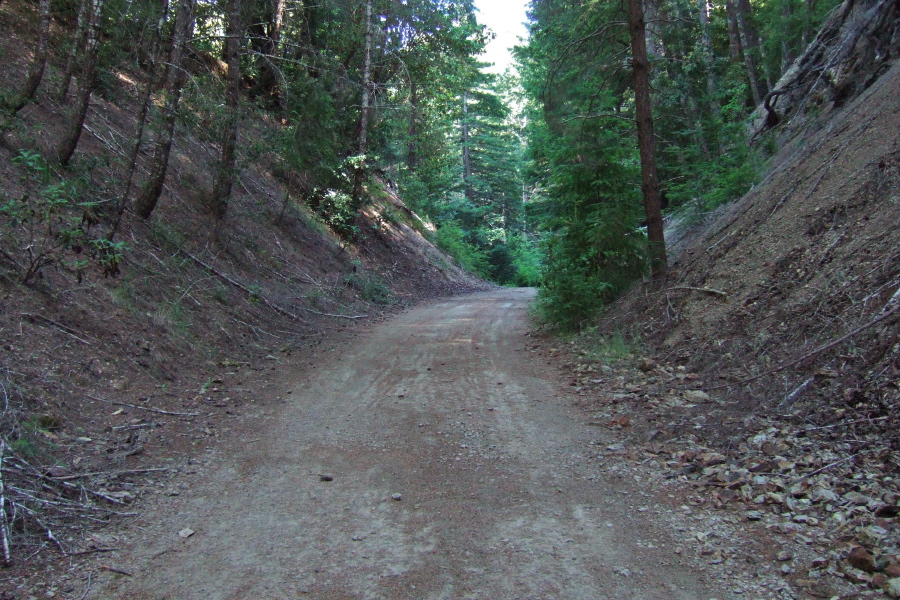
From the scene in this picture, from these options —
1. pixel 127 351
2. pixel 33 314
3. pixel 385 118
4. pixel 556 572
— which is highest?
pixel 385 118

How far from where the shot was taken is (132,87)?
50.1 feet

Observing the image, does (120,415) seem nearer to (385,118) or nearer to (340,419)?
(340,419)

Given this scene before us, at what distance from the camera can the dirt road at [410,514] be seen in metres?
3.32

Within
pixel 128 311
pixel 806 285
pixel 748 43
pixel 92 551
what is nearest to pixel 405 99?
pixel 748 43

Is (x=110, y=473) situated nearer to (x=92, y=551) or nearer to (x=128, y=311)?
(x=92, y=551)

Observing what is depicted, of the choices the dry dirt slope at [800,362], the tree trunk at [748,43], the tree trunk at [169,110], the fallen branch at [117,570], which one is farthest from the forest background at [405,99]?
the fallen branch at [117,570]

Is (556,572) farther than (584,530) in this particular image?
No

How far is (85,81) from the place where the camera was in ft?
30.1

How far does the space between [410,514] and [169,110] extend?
9.06m

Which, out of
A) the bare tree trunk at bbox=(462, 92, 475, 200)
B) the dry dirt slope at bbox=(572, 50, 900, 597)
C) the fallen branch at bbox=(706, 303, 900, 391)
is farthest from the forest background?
the bare tree trunk at bbox=(462, 92, 475, 200)

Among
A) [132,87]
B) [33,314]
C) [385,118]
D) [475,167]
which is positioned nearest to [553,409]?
[33,314]

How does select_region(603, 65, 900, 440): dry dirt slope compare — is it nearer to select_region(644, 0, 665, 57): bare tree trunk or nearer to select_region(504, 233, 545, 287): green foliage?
select_region(644, 0, 665, 57): bare tree trunk

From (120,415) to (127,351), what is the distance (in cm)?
158

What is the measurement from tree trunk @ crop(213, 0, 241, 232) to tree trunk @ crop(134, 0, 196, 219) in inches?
56.7
